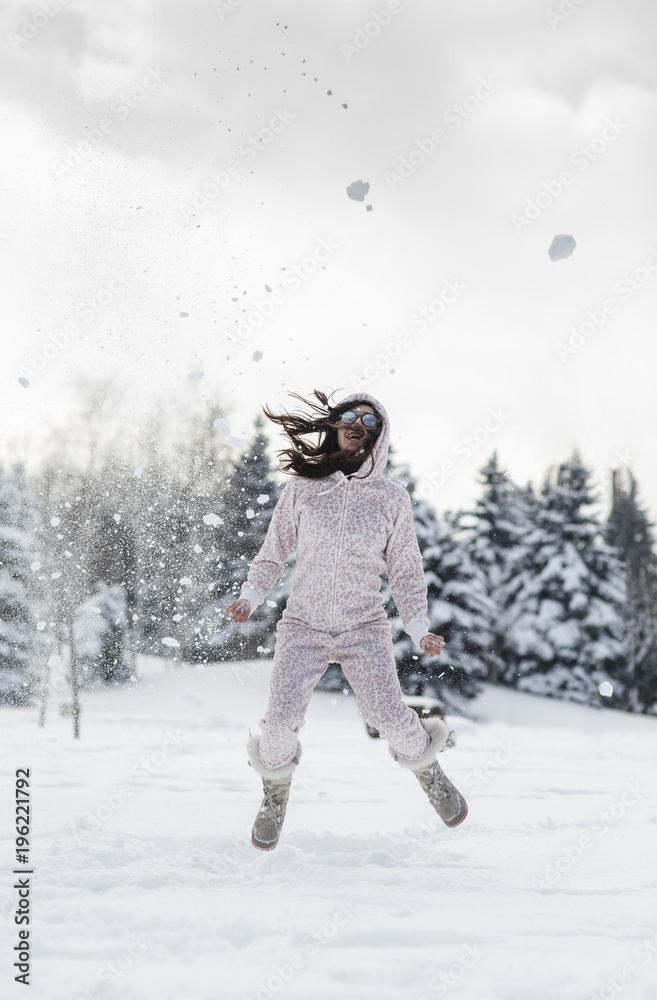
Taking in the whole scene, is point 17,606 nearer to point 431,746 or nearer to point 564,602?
point 431,746

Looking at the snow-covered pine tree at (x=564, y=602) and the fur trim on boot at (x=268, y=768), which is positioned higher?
the fur trim on boot at (x=268, y=768)

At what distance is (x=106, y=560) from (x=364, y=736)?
24.3 feet

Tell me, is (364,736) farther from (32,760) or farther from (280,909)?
(280,909)

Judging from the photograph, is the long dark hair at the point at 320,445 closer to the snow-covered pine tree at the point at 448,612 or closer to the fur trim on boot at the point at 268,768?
the fur trim on boot at the point at 268,768

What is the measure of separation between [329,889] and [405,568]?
1275 mm

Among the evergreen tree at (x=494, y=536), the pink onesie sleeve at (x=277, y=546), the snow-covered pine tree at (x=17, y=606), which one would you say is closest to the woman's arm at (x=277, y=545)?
the pink onesie sleeve at (x=277, y=546)

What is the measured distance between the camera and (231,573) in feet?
63.6

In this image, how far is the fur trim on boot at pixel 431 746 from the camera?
331cm

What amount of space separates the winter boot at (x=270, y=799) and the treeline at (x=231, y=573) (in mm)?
5438

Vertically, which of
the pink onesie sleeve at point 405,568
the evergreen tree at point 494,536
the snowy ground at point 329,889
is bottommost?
the evergreen tree at point 494,536

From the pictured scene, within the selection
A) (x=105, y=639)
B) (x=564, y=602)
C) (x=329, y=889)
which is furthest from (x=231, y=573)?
(x=329, y=889)

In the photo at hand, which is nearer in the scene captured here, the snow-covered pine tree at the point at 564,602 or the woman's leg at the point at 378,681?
the woman's leg at the point at 378,681

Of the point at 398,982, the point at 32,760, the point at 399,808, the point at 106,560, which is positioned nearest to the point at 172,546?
the point at 106,560

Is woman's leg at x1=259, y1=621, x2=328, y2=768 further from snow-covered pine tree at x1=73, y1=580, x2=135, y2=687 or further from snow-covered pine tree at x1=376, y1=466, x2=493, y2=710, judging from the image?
snow-covered pine tree at x1=376, y1=466, x2=493, y2=710
